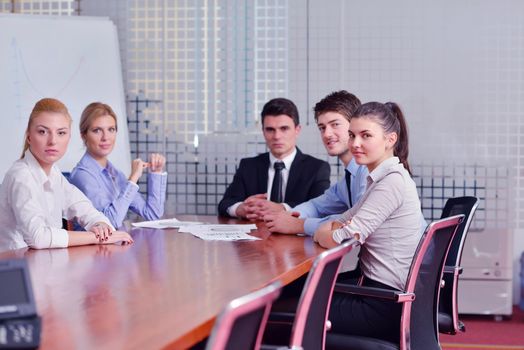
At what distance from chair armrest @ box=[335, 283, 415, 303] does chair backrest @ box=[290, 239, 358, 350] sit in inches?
15.7

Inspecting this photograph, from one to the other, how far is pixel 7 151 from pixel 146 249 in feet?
9.08

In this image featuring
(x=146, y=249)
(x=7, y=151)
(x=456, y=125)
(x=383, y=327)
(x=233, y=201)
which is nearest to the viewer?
(x=383, y=327)

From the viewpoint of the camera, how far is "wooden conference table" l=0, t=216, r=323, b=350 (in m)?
1.74

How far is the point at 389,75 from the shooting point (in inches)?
236

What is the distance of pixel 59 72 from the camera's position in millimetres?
5754

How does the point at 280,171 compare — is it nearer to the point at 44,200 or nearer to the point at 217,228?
the point at 217,228

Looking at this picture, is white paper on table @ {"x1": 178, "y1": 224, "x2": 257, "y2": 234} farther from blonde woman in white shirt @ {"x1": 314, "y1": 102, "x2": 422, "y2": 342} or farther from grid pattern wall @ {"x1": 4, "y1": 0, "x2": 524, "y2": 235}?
grid pattern wall @ {"x1": 4, "y1": 0, "x2": 524, "y2": 235}

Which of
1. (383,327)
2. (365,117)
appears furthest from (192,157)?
(383,327)

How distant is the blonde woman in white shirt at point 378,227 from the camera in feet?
9.64

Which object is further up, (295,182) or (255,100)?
(255,100)

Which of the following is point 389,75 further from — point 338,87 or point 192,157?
point 192,157

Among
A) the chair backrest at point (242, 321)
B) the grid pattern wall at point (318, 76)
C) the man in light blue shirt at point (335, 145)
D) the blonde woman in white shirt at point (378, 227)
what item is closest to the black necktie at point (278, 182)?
the man in light blue shirt at point (335, 145)

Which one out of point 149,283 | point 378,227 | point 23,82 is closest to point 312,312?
point 149,283

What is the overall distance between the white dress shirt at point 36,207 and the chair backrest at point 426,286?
130cm
